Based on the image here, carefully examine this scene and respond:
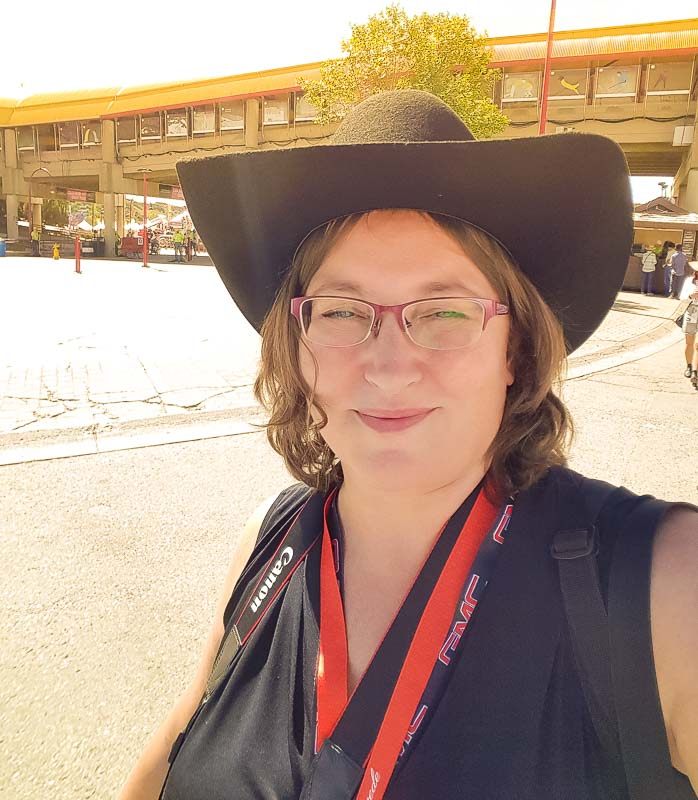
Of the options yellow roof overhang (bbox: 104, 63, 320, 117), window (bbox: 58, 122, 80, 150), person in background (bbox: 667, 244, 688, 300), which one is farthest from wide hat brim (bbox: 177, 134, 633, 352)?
window (bbox: 58, 122, 80, 150)

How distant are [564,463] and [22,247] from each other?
3745cm

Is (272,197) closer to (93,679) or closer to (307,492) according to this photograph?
(307,492)

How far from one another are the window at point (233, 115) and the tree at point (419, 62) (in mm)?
14227

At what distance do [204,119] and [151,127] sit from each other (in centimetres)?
367

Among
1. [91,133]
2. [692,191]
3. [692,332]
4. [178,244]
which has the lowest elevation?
[692,332]

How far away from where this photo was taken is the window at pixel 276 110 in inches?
1137

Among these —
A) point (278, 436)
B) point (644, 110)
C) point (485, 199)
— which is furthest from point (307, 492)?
point (644, 110)

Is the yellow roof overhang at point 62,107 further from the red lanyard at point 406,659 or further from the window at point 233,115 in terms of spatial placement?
the red lanyard at point 406,659

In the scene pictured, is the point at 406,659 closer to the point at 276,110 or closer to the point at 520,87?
the point at 520,87

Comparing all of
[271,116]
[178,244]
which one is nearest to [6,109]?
[178,244]

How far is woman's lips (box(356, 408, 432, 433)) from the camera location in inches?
45.3

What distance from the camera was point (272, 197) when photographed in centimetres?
134

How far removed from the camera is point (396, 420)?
1158mm

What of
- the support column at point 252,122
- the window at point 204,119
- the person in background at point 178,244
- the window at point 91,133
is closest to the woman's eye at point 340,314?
the support column at point 252,122
